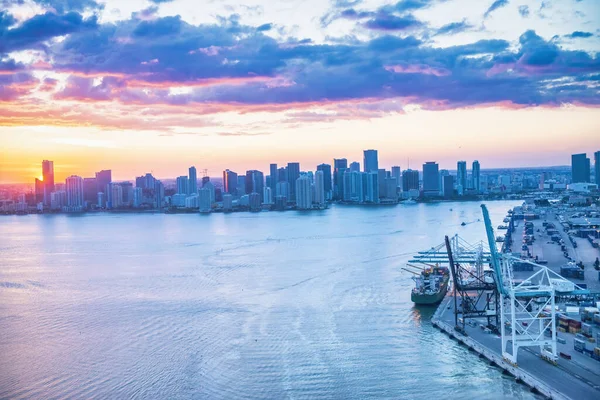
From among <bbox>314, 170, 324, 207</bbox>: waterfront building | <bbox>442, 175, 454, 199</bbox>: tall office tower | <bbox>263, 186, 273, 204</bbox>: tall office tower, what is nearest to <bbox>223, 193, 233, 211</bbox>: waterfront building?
<bbox>263, 186, 273, 204</bbox>: tall office tower

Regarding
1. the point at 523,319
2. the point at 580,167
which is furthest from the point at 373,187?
the point at 523,319

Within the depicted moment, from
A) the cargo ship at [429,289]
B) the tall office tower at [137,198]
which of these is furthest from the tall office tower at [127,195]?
the cargo ship at [429,289]

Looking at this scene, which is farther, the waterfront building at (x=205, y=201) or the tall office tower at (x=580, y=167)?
the tall office tower at (x=580, y=167)

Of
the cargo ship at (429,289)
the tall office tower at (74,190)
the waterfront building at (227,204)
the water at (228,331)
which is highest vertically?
the tall office tower at (74,190)

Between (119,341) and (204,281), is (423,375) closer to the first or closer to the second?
(119,341)

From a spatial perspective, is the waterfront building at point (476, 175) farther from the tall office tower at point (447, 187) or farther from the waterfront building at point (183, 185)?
the waterfront building at point (183, 185)

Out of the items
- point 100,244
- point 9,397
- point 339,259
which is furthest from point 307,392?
point 100,244

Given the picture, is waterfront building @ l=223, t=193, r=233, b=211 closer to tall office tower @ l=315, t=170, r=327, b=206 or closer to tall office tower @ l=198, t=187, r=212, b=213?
tall office tower @ l=198, t=187, r=212, b=213
